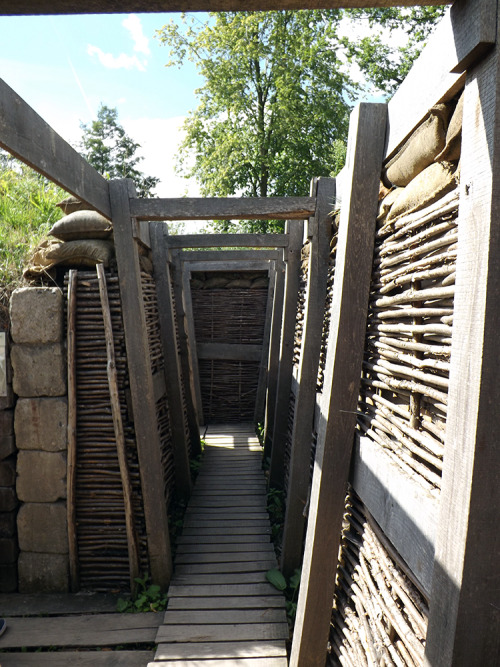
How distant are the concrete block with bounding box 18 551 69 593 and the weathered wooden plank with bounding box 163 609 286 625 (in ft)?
3.37

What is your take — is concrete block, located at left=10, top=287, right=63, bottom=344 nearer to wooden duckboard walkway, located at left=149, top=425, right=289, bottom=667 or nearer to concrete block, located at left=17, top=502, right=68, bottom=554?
concrete block, located at left=17, top=502, right=68, bottom=554

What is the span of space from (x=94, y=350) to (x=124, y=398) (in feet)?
1.60

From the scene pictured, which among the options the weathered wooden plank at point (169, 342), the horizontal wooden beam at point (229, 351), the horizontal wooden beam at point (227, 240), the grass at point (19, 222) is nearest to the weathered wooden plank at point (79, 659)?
the weathered wooden plank at point (169, 342)

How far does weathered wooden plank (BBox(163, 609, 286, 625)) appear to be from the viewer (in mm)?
3907

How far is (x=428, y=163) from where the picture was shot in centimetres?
192

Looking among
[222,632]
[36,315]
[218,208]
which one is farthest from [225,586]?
[218,208]

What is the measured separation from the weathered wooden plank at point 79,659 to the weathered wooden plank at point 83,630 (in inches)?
3.3

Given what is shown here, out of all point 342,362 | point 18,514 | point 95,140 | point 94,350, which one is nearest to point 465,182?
point 342,362

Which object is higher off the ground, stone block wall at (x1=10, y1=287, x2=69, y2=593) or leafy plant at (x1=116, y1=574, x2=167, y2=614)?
stone block wall at (x1=10, y1=287, x2=69, y2=593)

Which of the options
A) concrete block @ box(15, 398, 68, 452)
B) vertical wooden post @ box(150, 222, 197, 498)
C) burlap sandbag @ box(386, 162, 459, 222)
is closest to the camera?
burlap sandbag @ box(386, 162, 459, 222)

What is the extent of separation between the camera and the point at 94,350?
432cm

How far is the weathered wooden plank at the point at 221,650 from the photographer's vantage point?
3544 mm

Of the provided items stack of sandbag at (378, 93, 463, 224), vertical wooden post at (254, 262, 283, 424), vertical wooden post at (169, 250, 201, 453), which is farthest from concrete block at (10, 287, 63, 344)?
vertical wooden post at (254, 262, 283, 424)

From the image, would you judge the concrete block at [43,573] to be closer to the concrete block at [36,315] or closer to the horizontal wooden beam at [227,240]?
the concrete block at [36,315]
